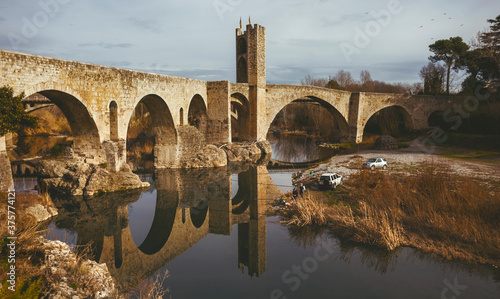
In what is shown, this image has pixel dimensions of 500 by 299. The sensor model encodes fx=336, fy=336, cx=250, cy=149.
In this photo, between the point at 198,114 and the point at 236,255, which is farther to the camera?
the point at 198,114

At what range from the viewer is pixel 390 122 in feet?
114

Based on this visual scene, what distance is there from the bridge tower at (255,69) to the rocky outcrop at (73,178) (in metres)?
13.2

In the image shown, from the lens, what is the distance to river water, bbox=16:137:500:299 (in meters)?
7.14

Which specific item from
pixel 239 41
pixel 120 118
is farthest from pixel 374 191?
pixel 239 41

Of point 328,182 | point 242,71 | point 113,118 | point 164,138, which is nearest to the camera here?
point 328,182

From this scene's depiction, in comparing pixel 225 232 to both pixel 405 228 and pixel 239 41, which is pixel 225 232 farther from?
pixel 239 41

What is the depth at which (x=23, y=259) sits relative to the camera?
6414 millimetres

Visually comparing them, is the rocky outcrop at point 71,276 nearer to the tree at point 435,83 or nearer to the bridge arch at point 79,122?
the bridge arch at point 79,122

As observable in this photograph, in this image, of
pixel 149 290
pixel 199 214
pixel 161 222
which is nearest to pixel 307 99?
pixel 199 214

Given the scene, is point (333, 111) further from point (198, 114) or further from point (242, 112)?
point (198, 114)

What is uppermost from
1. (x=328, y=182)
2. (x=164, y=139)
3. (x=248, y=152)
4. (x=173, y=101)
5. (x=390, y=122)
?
(x=173, y=101)

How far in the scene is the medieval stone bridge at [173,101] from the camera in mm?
11484

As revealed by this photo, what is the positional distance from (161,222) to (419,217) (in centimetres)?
807

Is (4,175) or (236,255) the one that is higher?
(4,175)
